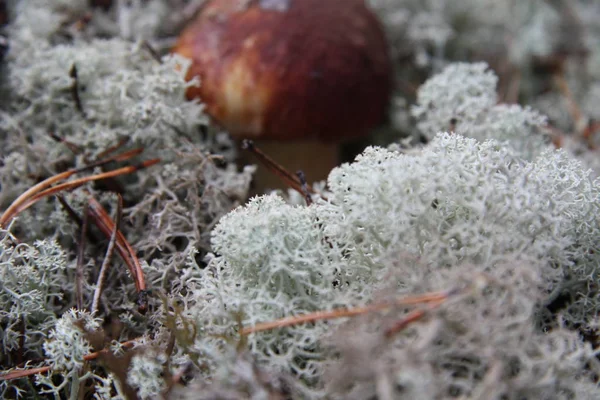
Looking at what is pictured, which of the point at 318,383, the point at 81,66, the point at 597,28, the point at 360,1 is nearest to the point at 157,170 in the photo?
the point at 81,66

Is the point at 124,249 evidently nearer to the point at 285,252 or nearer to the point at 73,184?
the point at 73,184

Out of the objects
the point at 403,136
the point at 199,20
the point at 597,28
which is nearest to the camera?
the point at 199,20

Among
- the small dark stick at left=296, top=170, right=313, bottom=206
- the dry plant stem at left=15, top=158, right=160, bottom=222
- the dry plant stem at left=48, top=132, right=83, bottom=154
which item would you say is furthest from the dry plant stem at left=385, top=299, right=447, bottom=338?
the dry plant stem at left=48, top=132, right=83, bottom=154

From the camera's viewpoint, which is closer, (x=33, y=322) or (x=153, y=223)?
(x=33, y=322)

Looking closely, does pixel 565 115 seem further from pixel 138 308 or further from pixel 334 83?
pixel 138 308

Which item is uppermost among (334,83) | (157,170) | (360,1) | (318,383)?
(360,1)

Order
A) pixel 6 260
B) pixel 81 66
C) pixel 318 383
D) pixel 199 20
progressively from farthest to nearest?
pixel 199 20 < pixel 81 66 < pixel 6 260 < pixel 318 383

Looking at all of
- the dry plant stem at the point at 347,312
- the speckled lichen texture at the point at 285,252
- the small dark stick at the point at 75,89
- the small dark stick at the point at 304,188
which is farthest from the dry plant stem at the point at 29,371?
the small dark stick at the point at 75,89
